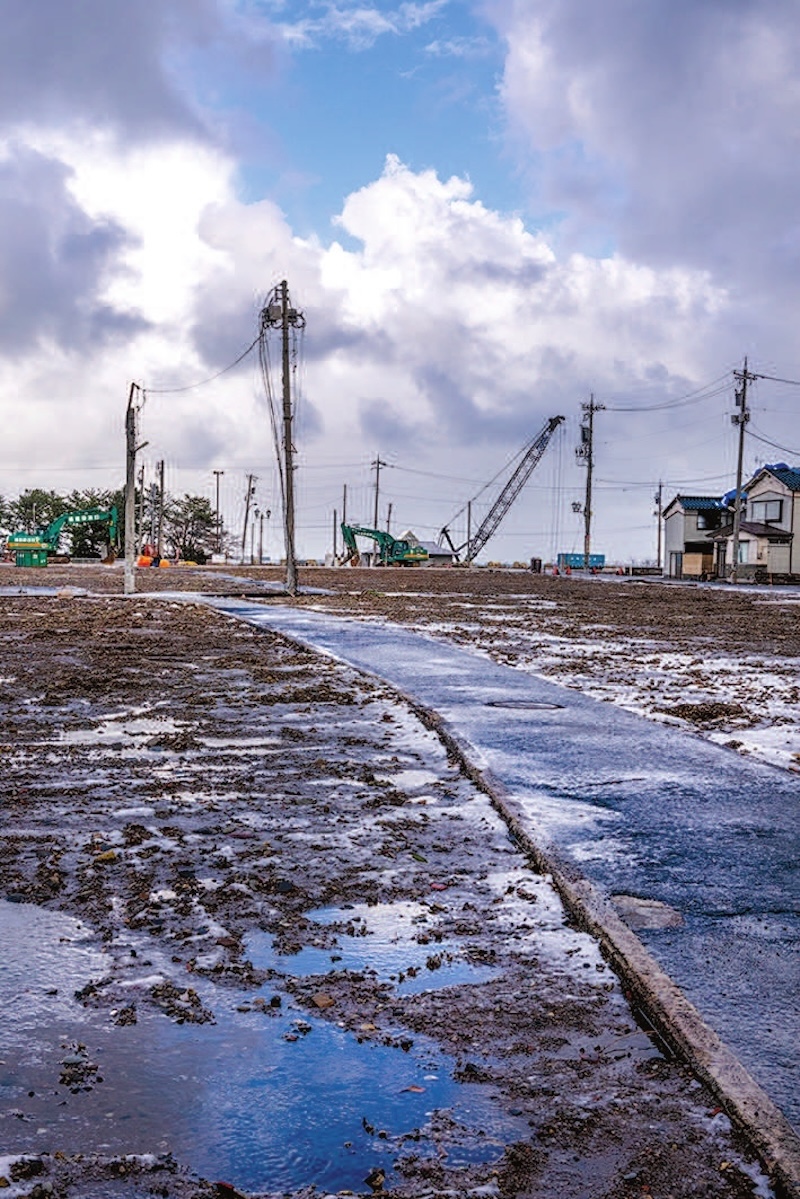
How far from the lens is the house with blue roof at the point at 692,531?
252 ft

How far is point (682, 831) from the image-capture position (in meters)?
6.27

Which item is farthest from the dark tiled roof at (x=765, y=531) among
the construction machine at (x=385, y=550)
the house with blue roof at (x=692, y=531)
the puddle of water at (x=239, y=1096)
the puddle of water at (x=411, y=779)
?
the puddle of water at (x=239, y=1096)

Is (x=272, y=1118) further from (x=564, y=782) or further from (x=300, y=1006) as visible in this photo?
(x=564, y=782)

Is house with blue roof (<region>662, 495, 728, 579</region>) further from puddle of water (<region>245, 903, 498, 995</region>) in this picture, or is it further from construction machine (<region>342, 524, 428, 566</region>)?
puddle of water (<region>245, 903, 498, 995</region>)

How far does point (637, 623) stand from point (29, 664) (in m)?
14.1

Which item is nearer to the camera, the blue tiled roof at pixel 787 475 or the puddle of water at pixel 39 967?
the puddle of water at pixel 39 967

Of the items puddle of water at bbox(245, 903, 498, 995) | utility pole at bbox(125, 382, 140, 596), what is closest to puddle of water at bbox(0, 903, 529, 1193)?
puddle of water at bbox(245, 903, 498, 995)

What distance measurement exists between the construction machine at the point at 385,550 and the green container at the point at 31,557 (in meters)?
26.0

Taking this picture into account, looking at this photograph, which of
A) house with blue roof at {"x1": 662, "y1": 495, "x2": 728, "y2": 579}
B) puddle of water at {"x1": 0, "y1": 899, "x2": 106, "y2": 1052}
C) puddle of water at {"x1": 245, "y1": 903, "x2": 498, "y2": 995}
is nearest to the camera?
puddle of water at {"x1": 0, "y1": 899, "x2": 106, "y2": 1052}

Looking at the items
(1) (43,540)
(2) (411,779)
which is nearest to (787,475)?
(1) (43,540)

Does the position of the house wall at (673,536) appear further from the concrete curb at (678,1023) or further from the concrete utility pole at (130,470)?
the concrete curb at (678,1023)

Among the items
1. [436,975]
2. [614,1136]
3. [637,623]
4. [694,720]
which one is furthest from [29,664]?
[637,623]

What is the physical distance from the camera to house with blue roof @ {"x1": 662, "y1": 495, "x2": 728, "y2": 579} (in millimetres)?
76938

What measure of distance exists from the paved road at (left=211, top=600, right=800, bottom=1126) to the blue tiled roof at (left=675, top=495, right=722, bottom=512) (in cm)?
6880
